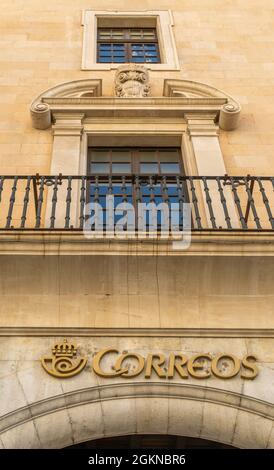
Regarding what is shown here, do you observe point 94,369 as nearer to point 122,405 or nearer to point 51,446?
point 122,405

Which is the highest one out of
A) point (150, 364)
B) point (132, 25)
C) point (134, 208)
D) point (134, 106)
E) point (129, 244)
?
point (132, 25)

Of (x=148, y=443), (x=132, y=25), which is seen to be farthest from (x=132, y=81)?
(x=148, y=443)

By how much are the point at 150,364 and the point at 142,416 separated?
0.61 metres

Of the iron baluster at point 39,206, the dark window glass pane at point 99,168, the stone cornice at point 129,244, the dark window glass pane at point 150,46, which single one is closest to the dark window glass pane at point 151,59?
the dark window glass pane at point 150,46

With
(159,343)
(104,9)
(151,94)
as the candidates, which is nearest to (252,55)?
(151,94)

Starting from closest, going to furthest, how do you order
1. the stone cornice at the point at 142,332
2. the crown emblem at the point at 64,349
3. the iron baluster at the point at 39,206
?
the crown emblem at the point at 64,349, the stone cornice at the point at 142,332, the iron baluster at the point at 39,206

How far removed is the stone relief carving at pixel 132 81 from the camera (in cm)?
1134

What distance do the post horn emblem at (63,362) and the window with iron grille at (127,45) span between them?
8455mm

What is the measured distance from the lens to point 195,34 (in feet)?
Result: 45.2

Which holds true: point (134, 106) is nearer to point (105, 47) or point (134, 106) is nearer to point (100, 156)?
point (100, 156)

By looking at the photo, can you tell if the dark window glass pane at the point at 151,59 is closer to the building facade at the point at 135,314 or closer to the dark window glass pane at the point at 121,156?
the dark window glass pane at the point at 121,156

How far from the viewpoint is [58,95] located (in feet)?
37.1

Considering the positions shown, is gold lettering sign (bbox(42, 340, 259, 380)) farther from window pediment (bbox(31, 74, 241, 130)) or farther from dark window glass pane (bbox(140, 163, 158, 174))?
window pediment (bbox(31, 74, 241, 130))
